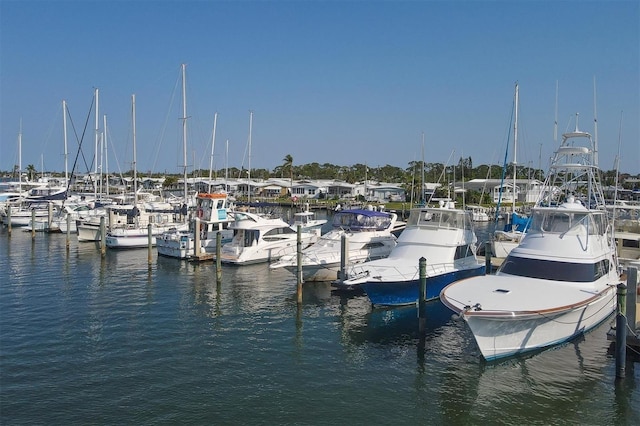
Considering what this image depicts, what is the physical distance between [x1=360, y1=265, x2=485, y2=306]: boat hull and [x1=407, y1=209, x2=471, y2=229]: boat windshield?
2.84 meters

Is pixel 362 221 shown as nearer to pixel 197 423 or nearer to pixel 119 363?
pixel 119 363

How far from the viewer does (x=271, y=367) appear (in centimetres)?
1812

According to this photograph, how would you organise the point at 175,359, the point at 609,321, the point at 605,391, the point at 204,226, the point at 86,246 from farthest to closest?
the point at 86,246
the point at 204,226
the point at 609,321
the point at 175,359
the point at 605,391

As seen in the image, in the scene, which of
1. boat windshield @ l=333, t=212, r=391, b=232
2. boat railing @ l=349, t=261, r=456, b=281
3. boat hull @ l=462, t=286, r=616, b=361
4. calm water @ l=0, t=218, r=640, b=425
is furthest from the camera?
boat windshield @ l=333, t=212, r=391, b=232

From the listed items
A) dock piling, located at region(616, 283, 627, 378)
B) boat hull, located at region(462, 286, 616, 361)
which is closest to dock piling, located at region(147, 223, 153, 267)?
boat hull, located at region(462, 286, 616, 361)

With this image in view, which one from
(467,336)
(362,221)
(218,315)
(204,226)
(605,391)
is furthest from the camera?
(204,226)

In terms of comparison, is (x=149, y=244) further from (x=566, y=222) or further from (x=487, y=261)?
(x=566, y=222)

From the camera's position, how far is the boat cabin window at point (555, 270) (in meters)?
20.3

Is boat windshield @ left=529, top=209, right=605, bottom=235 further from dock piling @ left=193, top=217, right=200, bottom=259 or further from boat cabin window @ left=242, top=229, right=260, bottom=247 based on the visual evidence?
dock piling @ left=193, top=217, right=200, bottom=259

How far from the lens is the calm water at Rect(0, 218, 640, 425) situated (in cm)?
1499

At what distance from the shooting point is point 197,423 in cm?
1434

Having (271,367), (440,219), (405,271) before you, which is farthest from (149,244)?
(271,367)

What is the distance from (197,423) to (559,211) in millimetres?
16043

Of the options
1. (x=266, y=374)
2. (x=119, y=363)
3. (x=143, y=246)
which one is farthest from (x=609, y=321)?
(x=143, y=246)
